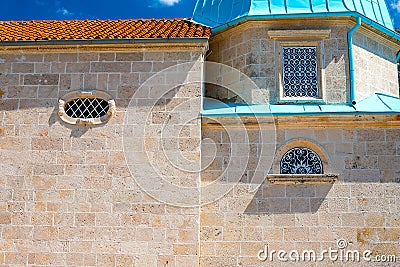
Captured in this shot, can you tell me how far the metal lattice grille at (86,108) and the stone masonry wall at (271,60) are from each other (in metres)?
2.27

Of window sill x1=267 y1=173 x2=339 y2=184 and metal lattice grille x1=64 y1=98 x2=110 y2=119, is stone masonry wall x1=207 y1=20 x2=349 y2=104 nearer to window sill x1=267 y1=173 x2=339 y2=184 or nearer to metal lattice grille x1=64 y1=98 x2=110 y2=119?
window sill x1=267 y1=173 x2=339 y2=184

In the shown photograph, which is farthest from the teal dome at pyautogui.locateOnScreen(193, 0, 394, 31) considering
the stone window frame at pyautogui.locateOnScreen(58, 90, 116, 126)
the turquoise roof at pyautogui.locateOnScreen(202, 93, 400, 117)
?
the stone window frame at pyautogui.locateOnScreen(58, 90, 116, 126)

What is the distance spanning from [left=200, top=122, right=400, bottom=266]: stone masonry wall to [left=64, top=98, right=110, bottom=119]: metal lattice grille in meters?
2.05

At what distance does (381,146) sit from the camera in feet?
28.0

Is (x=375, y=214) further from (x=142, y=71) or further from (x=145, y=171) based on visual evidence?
(x=142, y=71)

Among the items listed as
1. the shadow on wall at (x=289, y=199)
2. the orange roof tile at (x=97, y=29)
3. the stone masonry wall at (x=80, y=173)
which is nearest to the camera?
the stone masonry wall at (x=80, y=173)

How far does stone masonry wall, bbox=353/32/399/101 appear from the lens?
965cm

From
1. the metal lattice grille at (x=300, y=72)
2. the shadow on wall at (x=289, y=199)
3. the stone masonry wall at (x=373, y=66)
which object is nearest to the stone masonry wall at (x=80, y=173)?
the shadow on wall at (x=289, y=199)

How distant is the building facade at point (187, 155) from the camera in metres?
8.23

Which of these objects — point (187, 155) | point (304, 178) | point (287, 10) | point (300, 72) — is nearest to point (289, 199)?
point (304, 178)

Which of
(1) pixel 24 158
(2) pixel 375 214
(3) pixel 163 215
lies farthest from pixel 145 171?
(2) pixel 375 214

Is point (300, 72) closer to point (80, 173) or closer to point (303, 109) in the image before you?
point (303, 109)

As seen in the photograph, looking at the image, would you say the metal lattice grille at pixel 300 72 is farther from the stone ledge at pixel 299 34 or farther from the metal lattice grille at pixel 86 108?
the metal lattice grille at pixel 86 108

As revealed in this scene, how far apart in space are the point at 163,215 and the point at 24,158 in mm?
2610
